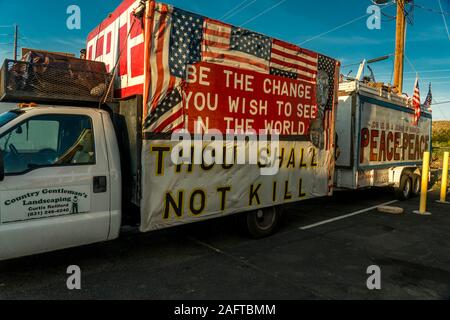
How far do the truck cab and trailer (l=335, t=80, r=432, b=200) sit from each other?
5.58 m

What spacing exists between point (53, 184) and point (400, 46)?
15296 mm

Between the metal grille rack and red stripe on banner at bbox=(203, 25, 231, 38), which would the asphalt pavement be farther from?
red stripe on banner at bbox=(203, 25, 231, 38)

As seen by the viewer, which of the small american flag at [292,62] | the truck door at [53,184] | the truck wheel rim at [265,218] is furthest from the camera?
the truck wheel rim at [265,218]

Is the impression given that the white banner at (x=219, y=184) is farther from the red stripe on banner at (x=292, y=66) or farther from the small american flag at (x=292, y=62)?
the red stripe on banner at (x=292, y=66)

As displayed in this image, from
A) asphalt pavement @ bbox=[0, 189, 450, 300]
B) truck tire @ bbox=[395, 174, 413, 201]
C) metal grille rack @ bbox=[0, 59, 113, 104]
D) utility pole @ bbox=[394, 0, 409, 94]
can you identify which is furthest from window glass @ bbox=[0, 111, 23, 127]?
utility pole @ bbox=[394, 0, 409, 94]

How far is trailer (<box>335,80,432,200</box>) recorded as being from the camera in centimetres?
796

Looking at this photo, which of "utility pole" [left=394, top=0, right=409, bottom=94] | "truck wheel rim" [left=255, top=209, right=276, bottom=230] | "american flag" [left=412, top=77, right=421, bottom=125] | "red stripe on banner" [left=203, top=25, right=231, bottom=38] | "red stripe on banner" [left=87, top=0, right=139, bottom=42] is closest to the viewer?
"red stripe on banner" [left=87, top=0, right=139, bottom=42]

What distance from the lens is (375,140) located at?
28.4 feet

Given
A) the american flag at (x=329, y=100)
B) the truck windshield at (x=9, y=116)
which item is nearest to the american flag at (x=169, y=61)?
the truck windshield at (x=9, y=116)

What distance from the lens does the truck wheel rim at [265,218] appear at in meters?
5.92

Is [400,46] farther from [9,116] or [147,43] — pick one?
[9,116]

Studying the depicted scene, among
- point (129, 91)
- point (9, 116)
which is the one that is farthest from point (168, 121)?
point (9, 116)

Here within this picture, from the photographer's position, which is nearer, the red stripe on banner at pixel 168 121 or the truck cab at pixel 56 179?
the truck cab at pixel 56 179

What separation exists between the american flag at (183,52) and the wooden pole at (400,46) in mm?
11233
